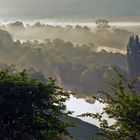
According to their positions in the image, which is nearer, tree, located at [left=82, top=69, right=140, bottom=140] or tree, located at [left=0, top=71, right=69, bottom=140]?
tree, located at [left=82, top=69, right=140, bottom=140]

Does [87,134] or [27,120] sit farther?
[87,134]

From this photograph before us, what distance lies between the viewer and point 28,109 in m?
33.8

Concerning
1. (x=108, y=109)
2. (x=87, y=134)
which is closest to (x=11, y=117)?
(x=108, y=109)

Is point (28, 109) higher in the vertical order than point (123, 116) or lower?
higher

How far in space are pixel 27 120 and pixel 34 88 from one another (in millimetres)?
2633

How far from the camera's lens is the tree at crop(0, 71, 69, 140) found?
33.7m

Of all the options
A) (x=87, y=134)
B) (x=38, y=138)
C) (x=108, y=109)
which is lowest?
(x=87, y=134)

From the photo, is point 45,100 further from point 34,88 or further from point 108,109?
point 108,109

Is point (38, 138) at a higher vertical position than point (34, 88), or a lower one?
lower

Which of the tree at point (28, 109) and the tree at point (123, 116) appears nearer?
the tree at point (123, 116)

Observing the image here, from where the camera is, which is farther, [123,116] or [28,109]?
[28,109]

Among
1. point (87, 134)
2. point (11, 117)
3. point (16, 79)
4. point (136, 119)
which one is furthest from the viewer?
point (87, 134)

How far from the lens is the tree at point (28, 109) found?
33.7m

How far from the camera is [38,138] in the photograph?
35406 mm
